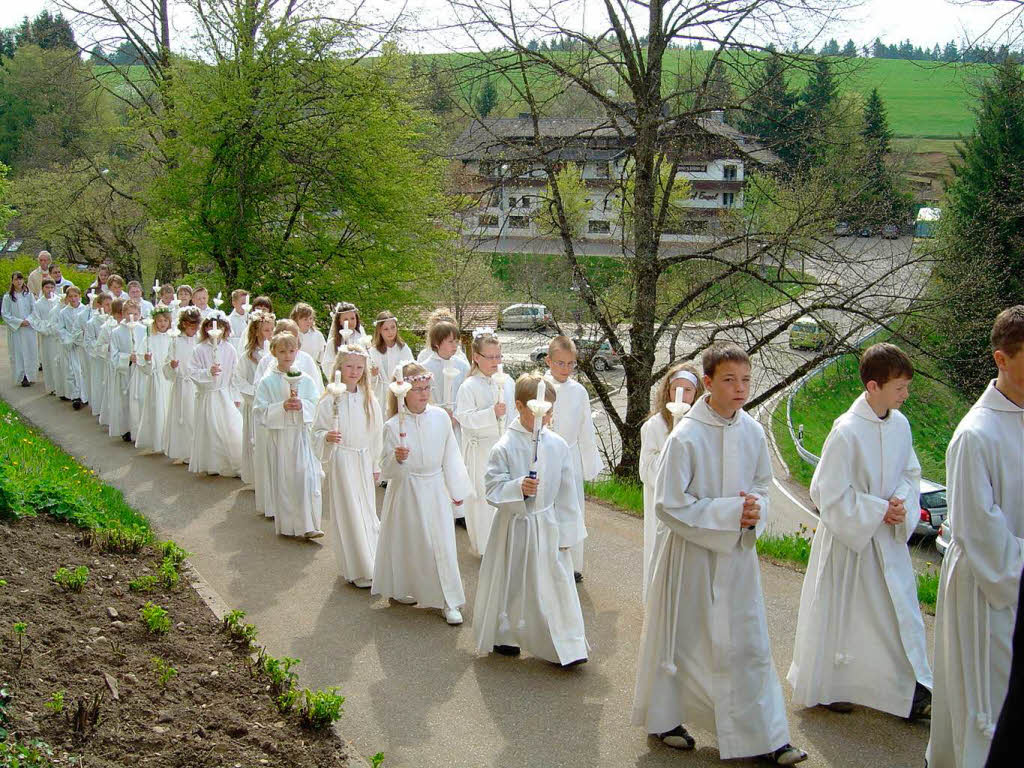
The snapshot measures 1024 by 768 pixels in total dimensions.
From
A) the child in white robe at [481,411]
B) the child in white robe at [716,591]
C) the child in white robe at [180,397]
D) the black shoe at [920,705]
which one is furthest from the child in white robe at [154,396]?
the black shoe at [920,705]

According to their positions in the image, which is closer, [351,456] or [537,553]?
[537,553]

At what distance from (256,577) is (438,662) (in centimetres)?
256

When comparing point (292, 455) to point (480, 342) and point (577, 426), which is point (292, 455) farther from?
point (577, 426)

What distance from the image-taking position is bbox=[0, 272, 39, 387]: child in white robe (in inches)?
747

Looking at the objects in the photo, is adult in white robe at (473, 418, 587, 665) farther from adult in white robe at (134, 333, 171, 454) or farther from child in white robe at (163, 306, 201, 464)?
adult in white robe at (134, 333, 171, 454)

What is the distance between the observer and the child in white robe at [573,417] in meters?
8.40

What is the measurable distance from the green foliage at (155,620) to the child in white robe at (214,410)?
5831mm

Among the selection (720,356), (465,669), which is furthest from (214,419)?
(720,356)

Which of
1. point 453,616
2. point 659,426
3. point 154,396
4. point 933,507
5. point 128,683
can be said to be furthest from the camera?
point 933,507

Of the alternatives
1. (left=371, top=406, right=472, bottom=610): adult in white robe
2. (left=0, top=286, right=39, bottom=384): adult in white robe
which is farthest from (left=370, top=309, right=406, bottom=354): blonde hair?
(left=0, top=286, right=39, bottom=384): adult in white robe

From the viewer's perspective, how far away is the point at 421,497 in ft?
26.1

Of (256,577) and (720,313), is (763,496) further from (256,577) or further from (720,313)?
(720,313)

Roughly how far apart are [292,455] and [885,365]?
6.10 meters

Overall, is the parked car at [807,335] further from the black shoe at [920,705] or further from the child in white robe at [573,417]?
the black shoe at [920,705]
